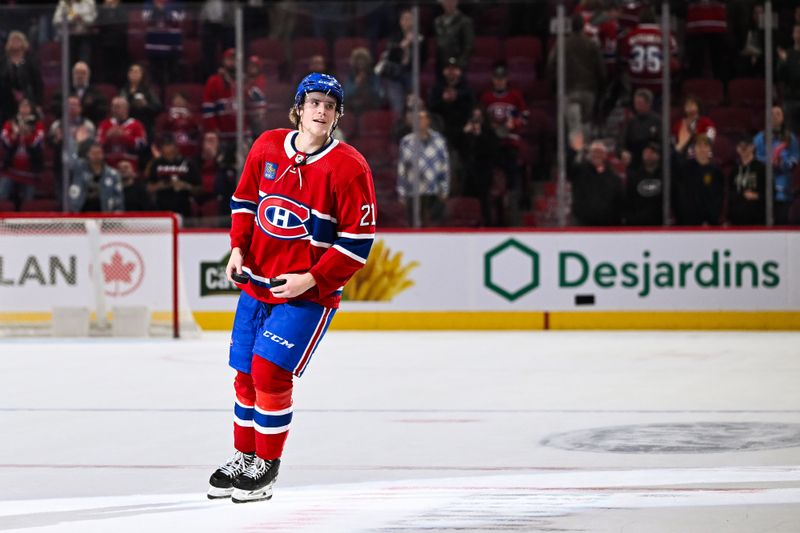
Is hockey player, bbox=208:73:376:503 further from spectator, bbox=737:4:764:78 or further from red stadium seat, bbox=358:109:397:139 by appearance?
spectator, bbox=737:4:764:78

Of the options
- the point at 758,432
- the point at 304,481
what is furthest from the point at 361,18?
the point at 304,481

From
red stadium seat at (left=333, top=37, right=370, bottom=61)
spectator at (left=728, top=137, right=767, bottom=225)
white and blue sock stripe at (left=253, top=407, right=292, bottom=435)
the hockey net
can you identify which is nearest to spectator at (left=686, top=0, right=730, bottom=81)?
spectator at (left=728, top=137, right=767, bottom=225)

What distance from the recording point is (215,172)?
14773mm

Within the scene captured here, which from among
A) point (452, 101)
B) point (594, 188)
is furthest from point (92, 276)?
point (594, 188)

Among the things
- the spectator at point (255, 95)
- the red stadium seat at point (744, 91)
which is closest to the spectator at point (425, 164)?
the spectator at point (255, 95)

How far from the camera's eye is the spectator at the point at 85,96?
1496cm

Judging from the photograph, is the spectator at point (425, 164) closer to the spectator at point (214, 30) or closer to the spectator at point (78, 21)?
the spectator at point (214, 30)

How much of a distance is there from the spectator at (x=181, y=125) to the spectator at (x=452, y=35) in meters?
2.48

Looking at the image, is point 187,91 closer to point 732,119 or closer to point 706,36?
point 706,36

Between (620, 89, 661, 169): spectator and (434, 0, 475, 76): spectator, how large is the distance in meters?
1.73

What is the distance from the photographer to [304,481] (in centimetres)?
594

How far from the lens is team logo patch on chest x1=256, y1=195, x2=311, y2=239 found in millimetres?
5340

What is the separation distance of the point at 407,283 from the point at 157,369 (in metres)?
4.32

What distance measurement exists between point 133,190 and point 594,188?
4498 mm
